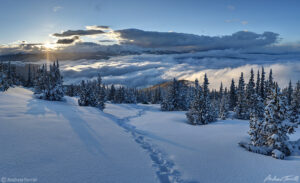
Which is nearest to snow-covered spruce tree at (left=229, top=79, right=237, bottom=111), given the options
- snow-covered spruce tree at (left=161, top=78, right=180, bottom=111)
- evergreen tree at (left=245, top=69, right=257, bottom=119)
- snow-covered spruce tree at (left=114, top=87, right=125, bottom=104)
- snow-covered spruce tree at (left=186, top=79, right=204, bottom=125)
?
evergreen tree at (left=245, top=69, right=257, bottom=119)

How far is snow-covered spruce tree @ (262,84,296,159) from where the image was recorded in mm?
13328

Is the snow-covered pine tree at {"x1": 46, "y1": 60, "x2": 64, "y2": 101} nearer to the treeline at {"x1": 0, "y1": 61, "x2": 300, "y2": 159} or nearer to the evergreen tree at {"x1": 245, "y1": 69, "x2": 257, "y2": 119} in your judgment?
the treeline at {"x1": 0, "y1": 61, "x2": 300, "y2": 159}

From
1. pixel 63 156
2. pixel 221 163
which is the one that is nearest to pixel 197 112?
pixel 221 163

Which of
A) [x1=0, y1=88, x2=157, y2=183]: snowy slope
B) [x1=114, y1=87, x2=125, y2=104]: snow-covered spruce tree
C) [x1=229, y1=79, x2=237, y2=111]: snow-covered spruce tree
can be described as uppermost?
[x1=0, y1=88, x2=157, y2=183]: snowy slope

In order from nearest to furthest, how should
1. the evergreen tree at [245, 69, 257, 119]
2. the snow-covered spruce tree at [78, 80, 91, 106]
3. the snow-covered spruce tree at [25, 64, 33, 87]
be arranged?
1. the snow-covered spruce tree at [78, 80, 91, 106]
2. the evergreen tree at [245, 69, 257, 119]
3. the snow-covered spruce tree at [25, 64, 33, 87]

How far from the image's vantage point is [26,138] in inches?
385

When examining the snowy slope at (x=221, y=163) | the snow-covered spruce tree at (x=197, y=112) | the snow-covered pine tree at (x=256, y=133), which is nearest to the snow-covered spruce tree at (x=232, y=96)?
the snow-covered spruce tree at (x=197, y=112)

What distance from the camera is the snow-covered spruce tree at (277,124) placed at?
13.3 m

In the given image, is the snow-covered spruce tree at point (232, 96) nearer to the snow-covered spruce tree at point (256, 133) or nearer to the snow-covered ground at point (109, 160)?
the snow-covered spruce tree at point (256, 133)

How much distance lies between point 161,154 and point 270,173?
6.61 metres

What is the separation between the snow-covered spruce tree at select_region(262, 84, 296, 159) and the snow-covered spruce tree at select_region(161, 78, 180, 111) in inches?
1975

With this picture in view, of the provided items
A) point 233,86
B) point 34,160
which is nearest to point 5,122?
point 34,160

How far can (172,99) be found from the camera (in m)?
65.7

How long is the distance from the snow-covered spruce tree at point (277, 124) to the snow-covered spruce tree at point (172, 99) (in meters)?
50.2
